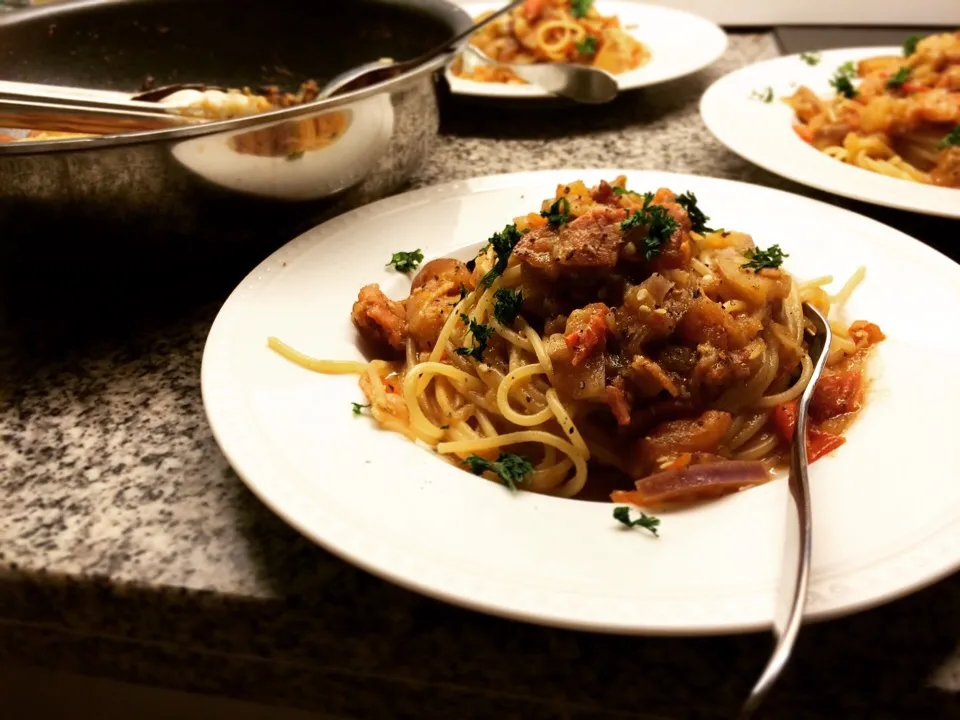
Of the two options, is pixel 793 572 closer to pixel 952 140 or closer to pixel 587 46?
pixel 952 140

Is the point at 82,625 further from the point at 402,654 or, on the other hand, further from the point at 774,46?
the point at 774,46

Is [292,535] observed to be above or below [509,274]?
below

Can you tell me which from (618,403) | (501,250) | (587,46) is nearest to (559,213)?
(501,250)

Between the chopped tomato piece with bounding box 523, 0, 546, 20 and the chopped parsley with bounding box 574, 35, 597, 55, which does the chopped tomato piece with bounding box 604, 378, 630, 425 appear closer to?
the chopped parsley with bounding box 574, 35, 597, 55

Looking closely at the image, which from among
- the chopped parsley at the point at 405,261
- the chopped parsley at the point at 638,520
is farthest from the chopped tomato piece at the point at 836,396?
the chopped parsley at the point at 405,261

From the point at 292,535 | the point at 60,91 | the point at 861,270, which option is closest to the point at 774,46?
the point at 861,270

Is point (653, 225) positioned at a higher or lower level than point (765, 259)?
higher

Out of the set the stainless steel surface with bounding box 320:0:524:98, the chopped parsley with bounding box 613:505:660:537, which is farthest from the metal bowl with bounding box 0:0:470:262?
the chopped parsley with bounding box 613:505:660:537
